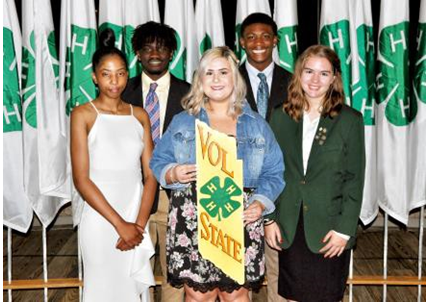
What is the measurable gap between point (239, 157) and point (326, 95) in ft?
1.45

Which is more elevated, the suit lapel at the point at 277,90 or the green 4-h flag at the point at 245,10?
the green 4-h flag at the point at 245,10

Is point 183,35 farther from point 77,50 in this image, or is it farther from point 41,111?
point 41,111

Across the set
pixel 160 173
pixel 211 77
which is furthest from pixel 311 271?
pixel 211 77

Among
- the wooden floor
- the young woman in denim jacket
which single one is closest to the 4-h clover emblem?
the young woman in denim jacket

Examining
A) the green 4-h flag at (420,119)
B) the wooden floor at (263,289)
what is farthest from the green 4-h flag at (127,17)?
the wooden floor at (263,289)

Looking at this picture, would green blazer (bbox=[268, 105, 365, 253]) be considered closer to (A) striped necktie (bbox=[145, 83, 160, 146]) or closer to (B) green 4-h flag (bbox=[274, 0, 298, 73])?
(A) striped necktie (bbox=[145, 83, 160, 146])

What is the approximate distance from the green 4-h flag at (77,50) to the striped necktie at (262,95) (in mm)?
924

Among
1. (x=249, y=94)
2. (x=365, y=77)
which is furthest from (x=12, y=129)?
(x=365, y=77)

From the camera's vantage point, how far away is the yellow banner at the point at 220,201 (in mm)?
2129

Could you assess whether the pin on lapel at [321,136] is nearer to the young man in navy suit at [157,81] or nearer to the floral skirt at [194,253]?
the floral skirt at [194,253]

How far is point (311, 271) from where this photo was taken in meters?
2.44

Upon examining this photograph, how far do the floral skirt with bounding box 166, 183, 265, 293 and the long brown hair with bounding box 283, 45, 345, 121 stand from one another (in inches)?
15.2

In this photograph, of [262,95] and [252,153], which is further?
[262,95]

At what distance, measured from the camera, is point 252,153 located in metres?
2.27
